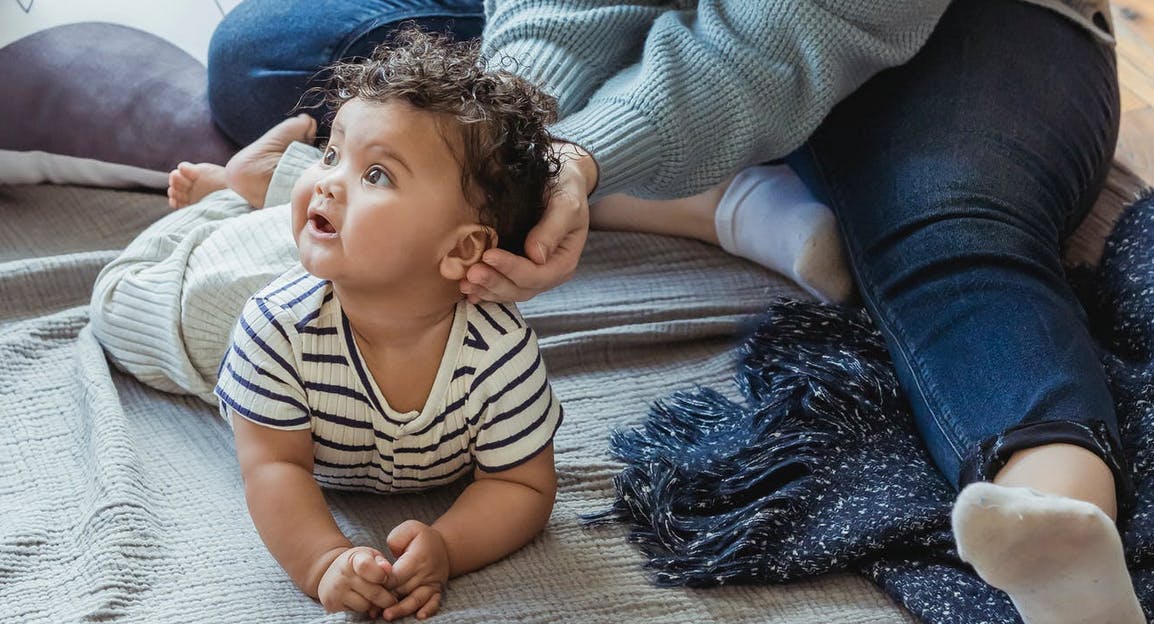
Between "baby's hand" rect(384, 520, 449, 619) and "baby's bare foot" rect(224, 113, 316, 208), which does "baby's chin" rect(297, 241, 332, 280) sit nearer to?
"baby's hand" rect(384, 520, 449, 619)

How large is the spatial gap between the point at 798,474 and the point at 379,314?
0.37m

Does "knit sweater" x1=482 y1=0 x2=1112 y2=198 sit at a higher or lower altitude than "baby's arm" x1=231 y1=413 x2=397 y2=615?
Answer: higher

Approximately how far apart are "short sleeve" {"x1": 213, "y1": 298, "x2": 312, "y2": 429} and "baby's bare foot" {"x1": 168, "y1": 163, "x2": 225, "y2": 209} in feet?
1.25

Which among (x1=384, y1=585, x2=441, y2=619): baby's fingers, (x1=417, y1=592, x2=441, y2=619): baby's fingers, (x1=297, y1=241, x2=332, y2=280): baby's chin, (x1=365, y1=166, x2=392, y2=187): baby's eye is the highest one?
(x1=365, y1=166, x2=392, y2=187): baby's eye

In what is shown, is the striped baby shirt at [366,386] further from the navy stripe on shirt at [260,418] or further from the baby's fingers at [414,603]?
the baby's fingers at [414,603]

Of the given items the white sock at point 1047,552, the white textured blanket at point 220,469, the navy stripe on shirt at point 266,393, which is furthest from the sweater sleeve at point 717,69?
the white sock at point 1047,552

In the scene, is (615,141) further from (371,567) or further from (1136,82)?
(1136,82)

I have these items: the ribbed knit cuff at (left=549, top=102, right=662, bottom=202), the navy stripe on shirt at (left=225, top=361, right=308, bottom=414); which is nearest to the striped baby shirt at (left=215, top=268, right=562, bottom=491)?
the navy stripe on shirt at (left=225, top=361, right=308, bottom=414)

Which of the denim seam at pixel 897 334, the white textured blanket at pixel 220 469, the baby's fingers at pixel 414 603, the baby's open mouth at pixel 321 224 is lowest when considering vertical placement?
the white textured blanket at pixel 220 469

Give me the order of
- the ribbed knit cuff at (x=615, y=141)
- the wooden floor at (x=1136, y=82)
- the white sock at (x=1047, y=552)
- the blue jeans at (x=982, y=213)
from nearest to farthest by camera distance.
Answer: the white sock at (x=1047, y=552), the blue jeans at (x=982, y=213), the ribbed knit cuff at (x=615, y=141), the wooden floor at (x=1136, y=82)

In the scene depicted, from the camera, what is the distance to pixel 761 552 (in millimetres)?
929

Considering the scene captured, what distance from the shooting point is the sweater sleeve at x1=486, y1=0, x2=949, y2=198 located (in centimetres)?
111

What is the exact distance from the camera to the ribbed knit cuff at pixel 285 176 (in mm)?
1141

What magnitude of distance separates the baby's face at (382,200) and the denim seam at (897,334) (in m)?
0.43
